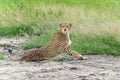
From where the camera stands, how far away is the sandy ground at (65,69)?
993 cm

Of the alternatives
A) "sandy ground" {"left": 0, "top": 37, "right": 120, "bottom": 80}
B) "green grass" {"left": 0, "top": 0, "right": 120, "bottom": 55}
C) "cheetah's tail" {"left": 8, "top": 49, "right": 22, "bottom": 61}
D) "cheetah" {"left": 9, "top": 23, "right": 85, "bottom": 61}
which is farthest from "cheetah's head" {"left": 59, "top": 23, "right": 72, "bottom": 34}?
"green grass" {"left": 0, "top": 0, "right": 120, "bottom": 55}

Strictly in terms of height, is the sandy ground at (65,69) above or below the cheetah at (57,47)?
below

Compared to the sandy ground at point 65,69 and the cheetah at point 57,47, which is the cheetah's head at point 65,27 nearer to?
the cheetah at point 57,47

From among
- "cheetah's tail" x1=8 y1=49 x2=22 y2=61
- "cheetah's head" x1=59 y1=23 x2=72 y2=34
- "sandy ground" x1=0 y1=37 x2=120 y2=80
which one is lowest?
"sandy ground" x1=0 y1=37 x2=120 y2=80

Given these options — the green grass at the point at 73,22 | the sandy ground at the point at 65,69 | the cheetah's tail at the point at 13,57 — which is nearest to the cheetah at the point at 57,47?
the sandy ground at the point at 65,69

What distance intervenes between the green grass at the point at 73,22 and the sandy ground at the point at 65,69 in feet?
2.99

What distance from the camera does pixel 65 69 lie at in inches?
420

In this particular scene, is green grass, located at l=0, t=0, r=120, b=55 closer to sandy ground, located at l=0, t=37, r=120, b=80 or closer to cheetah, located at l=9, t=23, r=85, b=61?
sandy ground, located at l=0, t=37, r=120, b=80

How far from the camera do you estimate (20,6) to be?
1923 cm

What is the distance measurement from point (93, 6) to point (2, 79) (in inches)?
382

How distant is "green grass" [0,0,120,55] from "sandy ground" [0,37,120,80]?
91cm

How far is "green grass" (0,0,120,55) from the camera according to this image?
13.0 meters

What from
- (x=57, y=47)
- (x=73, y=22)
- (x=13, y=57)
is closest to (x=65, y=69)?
(x=57, y=47)

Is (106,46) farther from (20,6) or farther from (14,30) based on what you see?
(20,6)
